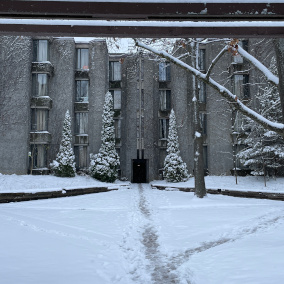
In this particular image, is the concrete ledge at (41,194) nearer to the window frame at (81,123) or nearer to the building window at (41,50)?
the window frame at (81,123)

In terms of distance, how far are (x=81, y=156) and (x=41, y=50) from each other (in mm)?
10727

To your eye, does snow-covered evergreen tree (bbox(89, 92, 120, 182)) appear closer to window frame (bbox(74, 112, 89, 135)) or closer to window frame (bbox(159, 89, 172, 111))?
window frame (bbox(74, 112, 89, 135))

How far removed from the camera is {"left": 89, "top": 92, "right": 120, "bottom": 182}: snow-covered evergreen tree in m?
26.0

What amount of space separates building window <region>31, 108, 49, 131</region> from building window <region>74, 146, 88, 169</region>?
3.78 meters

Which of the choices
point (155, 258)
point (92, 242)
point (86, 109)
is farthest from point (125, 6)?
point (86, 109)

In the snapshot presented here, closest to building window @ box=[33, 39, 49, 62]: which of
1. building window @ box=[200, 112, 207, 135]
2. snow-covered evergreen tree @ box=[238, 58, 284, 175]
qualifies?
building window @ box=[200, 112, 207, 135]

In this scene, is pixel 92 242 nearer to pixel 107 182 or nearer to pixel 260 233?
pixel 260 233

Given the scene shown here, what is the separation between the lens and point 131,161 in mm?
30781

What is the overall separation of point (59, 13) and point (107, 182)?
935 inches

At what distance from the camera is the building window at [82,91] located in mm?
30562

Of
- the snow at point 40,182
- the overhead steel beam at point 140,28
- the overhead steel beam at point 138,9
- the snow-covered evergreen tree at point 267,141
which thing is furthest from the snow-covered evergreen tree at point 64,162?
the overhead steel beam at point 138,9

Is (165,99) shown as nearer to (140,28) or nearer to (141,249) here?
(141,249)

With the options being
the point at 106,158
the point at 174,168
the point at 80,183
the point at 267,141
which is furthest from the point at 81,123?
the point at 267,141

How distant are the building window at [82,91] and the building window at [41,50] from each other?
4.03m
